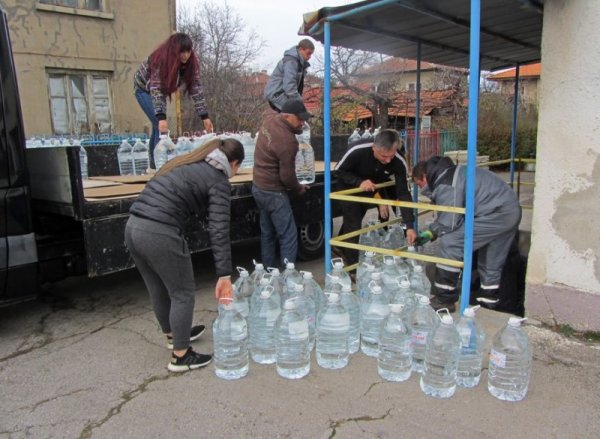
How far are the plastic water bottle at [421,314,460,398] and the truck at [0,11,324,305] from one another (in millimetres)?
2250

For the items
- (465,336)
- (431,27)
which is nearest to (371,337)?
(465,336)

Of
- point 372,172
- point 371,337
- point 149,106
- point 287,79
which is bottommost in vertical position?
point 371,337

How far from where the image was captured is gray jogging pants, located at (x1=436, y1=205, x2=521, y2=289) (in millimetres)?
3943

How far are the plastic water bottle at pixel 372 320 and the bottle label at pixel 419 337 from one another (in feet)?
0.98

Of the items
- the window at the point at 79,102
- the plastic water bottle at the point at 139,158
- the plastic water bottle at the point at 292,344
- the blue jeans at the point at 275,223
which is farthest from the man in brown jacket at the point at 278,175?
Result: the window at the point at 79,102

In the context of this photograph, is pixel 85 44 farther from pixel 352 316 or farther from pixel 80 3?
pixel 352 316

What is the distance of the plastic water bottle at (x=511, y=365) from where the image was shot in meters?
2.86

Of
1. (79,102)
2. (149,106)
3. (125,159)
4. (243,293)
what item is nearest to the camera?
(243,293)

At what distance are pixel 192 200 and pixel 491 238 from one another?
2.42 m

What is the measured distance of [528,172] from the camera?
1434cm

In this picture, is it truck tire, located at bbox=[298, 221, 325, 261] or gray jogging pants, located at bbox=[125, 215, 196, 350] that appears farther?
truck tire, located at bbox=[298, 221, 325, 261]

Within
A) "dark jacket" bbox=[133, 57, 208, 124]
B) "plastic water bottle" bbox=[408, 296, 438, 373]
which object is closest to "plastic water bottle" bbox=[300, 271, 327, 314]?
"plastic water bottle" bbox=[408, 296, 438, 373]

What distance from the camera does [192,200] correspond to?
308cm

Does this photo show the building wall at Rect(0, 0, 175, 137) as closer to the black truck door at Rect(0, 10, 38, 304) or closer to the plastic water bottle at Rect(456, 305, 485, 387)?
the black truck door at Rect(0, 10, 38, 304)
